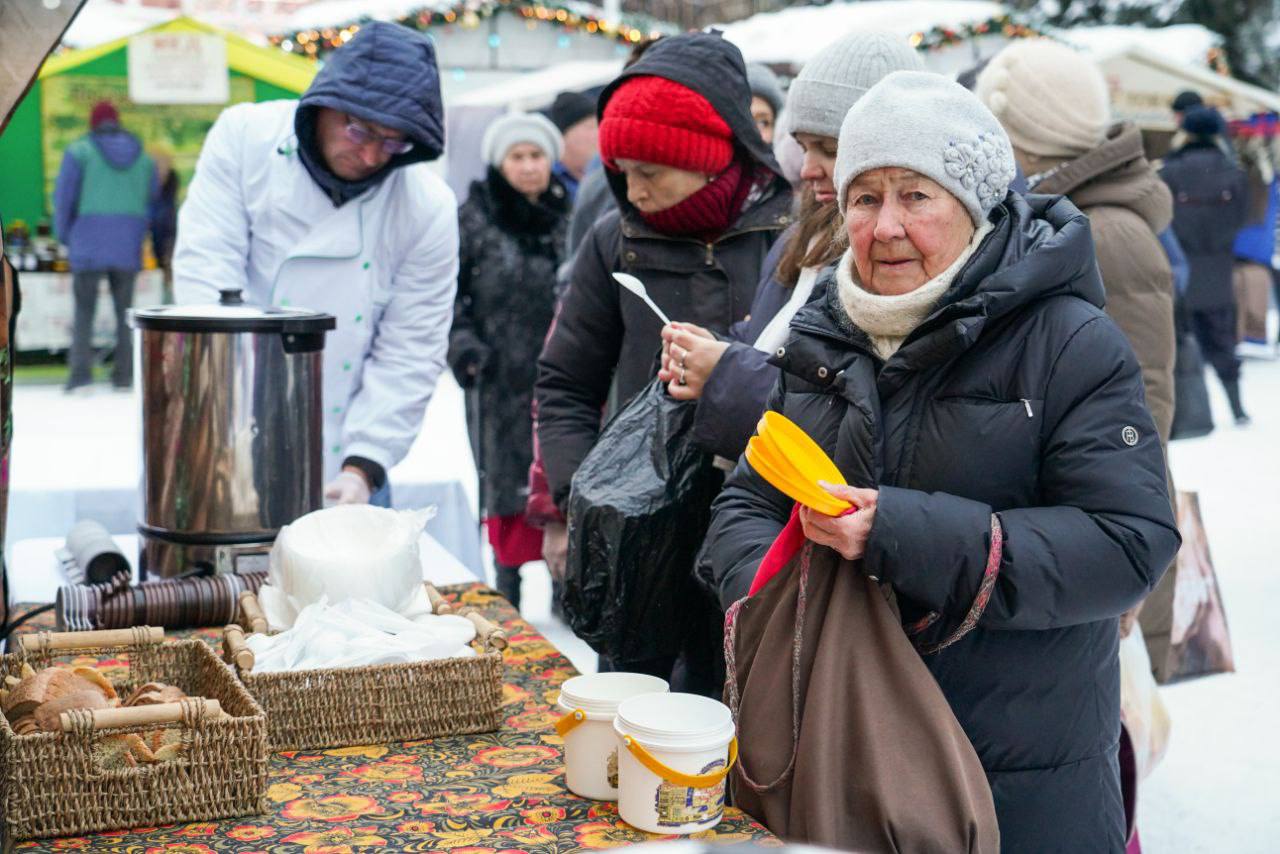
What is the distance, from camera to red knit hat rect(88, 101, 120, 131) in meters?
10.1

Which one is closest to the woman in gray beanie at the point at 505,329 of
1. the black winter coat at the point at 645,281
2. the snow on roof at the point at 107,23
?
the black winter coat at the point at 645,281

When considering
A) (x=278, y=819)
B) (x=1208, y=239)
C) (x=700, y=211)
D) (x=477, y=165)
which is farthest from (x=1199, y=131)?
(x=278, y=819)

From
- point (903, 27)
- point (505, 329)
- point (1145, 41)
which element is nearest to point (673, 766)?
point (505, 329)

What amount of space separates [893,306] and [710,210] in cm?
92

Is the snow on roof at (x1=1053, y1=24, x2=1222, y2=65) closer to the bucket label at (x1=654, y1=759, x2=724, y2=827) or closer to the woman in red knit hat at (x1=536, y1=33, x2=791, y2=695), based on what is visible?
the woman in red knit hat at (x1=536, y1=33, x2=791, y2=695)

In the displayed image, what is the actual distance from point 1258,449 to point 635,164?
766 cm

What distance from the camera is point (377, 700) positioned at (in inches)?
76.0

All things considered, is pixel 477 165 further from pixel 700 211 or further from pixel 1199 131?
pixel 700 211

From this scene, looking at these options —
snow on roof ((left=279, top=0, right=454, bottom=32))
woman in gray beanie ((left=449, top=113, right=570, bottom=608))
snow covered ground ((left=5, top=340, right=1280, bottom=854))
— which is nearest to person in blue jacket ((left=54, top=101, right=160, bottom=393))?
snow covered ground ((left=5, top=340, right=1280, bottom=854))

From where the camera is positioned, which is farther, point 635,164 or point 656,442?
point 635,164

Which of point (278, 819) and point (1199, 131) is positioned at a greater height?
point (1199, 131)

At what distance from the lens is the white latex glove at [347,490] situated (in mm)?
2971

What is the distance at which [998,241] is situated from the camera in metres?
1.86

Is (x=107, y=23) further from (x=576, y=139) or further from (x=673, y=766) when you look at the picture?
(x=673, y=766)
